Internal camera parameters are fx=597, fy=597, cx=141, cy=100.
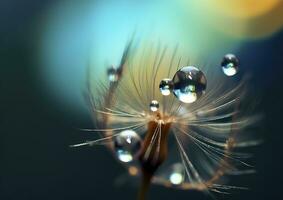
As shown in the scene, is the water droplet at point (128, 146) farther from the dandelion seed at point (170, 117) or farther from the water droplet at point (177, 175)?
the water droplet at point (177, 175)

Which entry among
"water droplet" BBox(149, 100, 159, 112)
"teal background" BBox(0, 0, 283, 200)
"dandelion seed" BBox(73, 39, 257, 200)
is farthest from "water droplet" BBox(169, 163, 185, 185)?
"teal background" BBox(0, 0, 283, 200)

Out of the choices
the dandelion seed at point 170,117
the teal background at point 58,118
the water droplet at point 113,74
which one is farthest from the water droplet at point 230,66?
the teal background at point 58,118

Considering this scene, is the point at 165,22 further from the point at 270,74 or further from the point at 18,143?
the point at 18,143

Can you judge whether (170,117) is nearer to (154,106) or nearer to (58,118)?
(154,106)

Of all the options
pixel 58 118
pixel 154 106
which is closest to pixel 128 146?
pixel 154 106

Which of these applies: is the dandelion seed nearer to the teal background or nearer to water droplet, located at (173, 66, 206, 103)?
water droplet, located at (173, 66, 206, 103)

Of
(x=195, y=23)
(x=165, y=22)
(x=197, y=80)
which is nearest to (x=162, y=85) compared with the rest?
(x=197, y=80)
